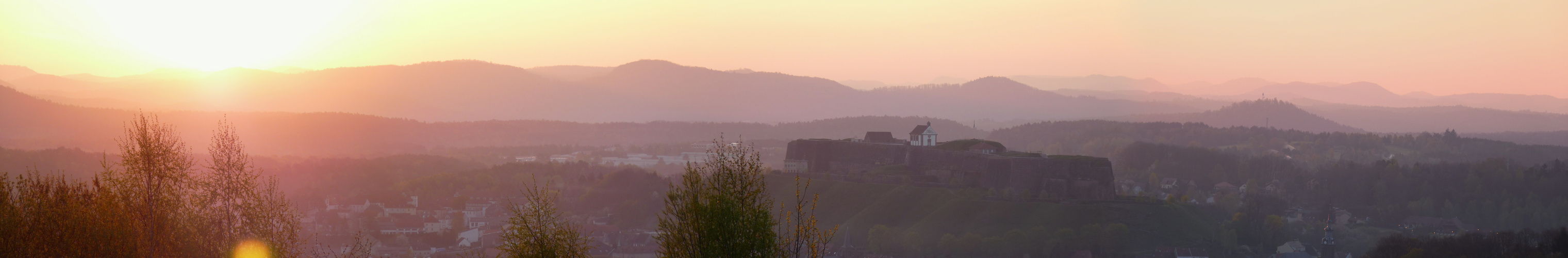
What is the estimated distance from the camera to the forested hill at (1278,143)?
114375mm

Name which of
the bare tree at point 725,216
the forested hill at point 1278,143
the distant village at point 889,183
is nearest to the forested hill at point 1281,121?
the forested hill at point 1278,143

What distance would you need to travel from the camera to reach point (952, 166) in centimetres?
6147

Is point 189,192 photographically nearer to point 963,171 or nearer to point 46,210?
point 46,210

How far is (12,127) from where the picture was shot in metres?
106

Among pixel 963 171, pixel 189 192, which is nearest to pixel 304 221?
pixel 963 171

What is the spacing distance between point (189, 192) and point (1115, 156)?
95174 mm

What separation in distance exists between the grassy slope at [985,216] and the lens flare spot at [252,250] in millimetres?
36911

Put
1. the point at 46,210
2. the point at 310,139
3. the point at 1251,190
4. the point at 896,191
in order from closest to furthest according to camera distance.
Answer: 1. the point at 46,210
2. the point at 896,191
3. the point at 1251,190
4. the point at 310,139

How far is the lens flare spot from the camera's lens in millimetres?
16750

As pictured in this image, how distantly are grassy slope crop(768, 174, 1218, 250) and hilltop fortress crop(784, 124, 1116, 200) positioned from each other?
6.08 feet

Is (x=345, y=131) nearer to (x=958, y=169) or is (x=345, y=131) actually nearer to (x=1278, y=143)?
(x=958, y=169)

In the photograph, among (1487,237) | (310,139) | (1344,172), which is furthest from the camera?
(310,139)

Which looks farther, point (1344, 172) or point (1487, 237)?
point (1344, 172)

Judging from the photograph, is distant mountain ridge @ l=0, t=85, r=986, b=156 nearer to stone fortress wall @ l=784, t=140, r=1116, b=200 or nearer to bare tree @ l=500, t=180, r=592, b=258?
stone fortress wall @ l=784, t=140, r=1116, b=200
